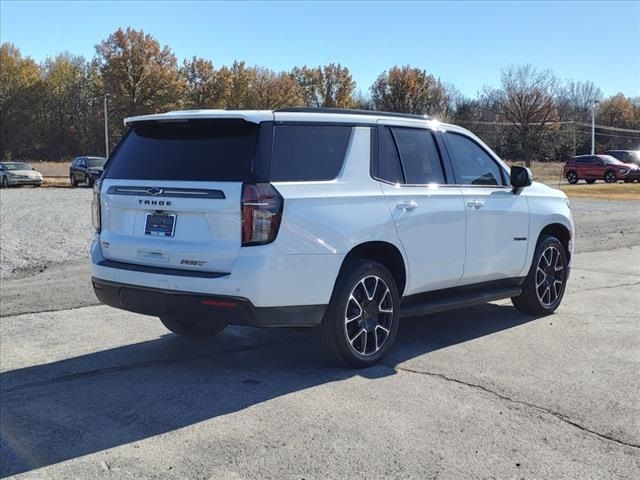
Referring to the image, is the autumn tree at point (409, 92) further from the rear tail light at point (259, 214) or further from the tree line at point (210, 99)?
the rear tail light at point (259, 214)

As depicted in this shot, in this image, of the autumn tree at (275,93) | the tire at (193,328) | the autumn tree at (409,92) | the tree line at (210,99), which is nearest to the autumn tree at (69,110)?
the tree line at (210,99)

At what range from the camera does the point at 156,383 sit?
198 inches

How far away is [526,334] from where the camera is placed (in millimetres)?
6422

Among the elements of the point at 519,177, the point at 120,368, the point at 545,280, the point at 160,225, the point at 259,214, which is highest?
the point at 519,177

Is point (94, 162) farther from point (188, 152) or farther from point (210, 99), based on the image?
point (210, 99)

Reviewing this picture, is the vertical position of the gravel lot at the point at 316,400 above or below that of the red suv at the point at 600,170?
below

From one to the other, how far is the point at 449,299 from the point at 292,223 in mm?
1970

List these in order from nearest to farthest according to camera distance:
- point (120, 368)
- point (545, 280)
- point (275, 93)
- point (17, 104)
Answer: point (120, 368), point (545, 280), point (17, 104), point (275, 93)

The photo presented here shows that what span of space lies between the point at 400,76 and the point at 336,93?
33.1ft

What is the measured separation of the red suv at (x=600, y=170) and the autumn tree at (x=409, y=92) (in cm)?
5890

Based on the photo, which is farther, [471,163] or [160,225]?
[471,163]

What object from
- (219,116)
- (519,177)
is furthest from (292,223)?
(519,177)

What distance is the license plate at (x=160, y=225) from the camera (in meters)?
4.89

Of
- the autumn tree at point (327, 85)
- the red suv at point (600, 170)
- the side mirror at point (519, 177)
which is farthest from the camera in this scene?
the autumn tree at point (327, 85)
